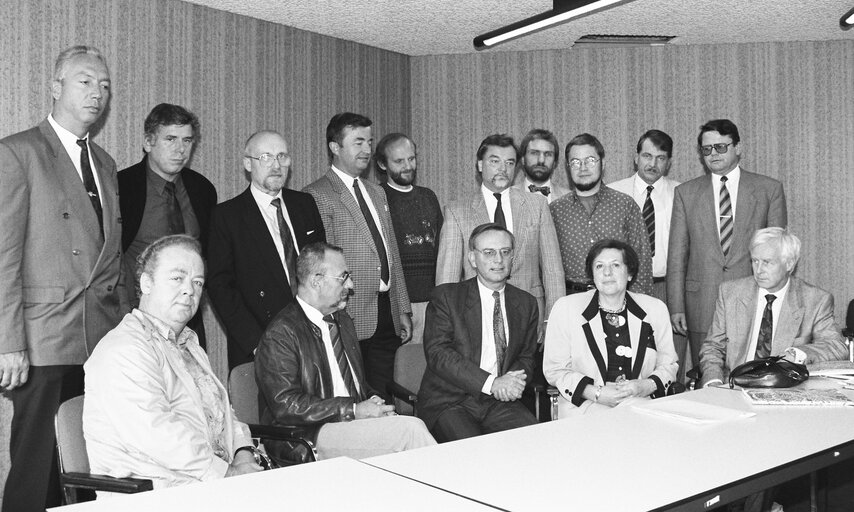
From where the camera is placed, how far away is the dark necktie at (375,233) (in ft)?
15.8

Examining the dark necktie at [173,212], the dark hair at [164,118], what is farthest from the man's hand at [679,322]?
the dark hair at [164,118]

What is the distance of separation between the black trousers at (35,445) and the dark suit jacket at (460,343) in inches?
64.7

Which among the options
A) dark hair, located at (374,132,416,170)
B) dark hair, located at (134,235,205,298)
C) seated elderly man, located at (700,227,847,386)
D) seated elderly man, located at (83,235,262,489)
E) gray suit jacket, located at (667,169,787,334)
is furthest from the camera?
dark hair, located at (374,132,416,170)

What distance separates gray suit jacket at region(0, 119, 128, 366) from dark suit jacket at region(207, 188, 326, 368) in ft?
2.13

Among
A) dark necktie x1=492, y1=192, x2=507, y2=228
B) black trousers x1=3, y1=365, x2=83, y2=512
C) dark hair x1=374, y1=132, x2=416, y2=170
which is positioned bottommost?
black trousers x1=3, y1=365, x2=83, y2=512

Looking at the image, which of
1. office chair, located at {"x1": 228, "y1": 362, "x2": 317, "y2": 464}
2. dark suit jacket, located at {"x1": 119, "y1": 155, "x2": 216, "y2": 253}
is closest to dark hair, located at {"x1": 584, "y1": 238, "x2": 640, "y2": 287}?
office chair, located at {"x1": 228, "y1": 362, "x2": 317, "y2": 464}

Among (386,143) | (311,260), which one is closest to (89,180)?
(311,260)

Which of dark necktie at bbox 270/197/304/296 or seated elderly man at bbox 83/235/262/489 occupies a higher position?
dark necktie at bbox 270/197/304/296

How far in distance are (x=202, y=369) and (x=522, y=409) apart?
1629mm

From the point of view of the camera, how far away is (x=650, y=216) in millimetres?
5605

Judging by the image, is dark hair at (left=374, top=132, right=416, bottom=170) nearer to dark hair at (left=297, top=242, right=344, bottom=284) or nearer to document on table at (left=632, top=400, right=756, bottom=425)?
dark hair at (left=297, top=242, right=344, bottom=284)

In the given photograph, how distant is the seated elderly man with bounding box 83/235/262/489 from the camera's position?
8.63 feet

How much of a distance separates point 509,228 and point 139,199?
6.64 ft

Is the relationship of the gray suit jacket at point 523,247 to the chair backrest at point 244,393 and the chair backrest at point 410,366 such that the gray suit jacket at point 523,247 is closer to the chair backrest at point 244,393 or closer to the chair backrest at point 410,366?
the chair backrest at point 410,366
